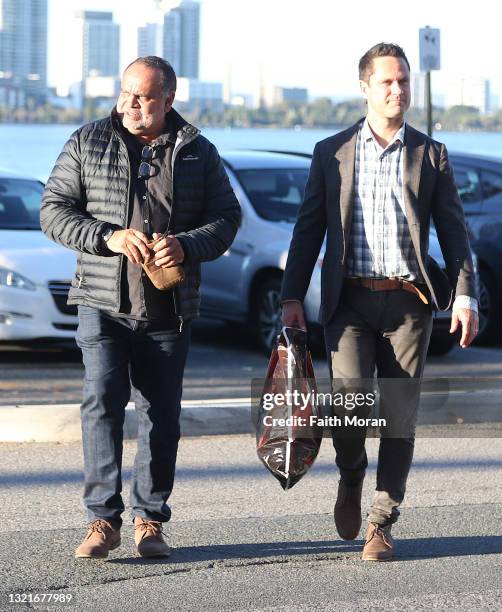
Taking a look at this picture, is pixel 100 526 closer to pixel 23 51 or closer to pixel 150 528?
pixel 150 528

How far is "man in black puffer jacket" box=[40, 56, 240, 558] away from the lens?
4.99 metres

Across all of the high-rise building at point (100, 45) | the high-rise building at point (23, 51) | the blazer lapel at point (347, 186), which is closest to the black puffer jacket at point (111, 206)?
the blazer lapel at point (347, 186)

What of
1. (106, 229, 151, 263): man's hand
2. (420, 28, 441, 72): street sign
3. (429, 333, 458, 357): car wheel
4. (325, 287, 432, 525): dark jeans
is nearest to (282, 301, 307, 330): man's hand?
(325, 287, 432, 525): dark jeans

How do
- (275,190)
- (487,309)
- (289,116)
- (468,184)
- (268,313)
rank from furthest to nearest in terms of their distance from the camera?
(289,116)
(468,184)
(487,309)
(275,190)
(268,313)

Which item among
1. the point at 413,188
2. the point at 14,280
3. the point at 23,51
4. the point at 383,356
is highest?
the point at 23,51

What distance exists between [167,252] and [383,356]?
0.99m

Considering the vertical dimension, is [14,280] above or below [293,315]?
below

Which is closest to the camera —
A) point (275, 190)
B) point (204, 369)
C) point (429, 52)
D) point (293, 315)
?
point (293, 315)

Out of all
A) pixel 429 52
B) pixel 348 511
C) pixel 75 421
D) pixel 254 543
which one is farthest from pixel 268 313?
pixel 429 52

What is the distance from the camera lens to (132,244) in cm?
481

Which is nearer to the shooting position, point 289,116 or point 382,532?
point 382,532

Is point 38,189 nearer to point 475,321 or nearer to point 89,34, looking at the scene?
point 475,321

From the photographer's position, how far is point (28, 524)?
5594 mm

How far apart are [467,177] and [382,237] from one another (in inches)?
298
